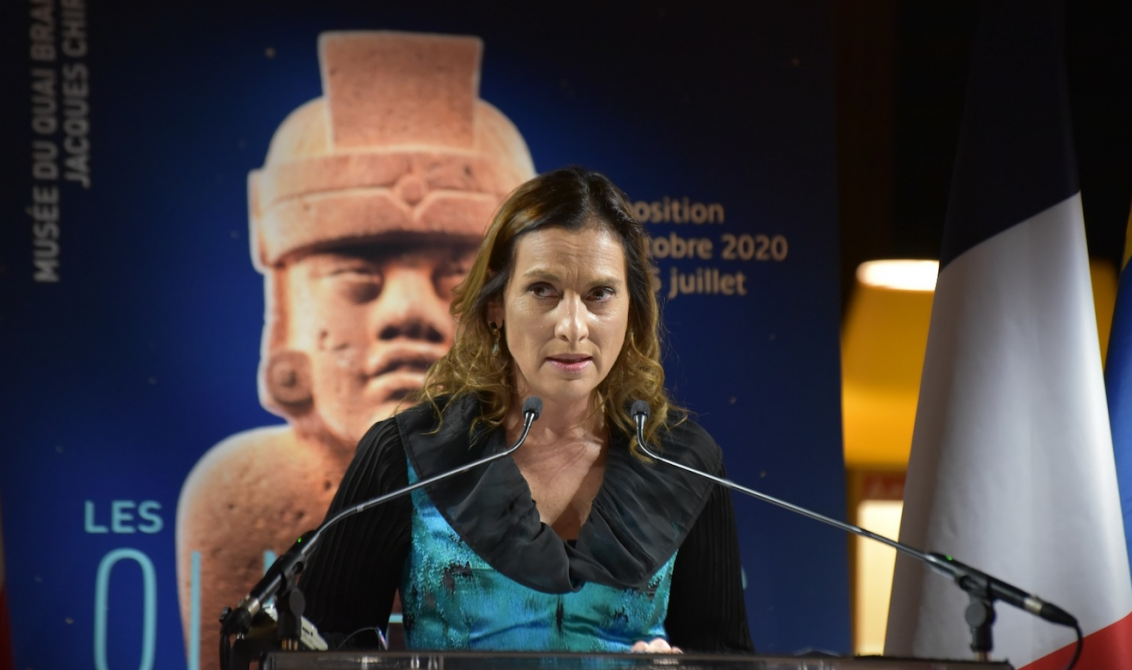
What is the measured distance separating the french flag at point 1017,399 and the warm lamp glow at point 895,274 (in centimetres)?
85

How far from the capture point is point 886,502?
3.56 m

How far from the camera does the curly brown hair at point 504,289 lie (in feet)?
6.52

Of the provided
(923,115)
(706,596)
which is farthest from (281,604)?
(923,115)

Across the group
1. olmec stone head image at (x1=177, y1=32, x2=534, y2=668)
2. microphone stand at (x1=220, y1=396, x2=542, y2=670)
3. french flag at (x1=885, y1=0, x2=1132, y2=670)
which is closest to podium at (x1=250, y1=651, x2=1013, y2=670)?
microphone stand at (x1=220, y1=396, x2=542, y2=670)

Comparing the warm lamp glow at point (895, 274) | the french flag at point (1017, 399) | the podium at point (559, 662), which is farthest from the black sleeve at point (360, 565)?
the warm lamp glow at point (895, 274)

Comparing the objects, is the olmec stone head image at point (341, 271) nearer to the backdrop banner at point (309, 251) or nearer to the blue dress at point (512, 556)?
the backdrop banner at point (309, 251)

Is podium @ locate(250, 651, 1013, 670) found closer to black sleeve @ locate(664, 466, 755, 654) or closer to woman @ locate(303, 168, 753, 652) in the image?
woman @ locate(303, 168, 753, 652)

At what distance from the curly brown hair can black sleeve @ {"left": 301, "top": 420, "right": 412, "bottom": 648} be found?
0.21m

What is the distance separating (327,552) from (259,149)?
4.21ft

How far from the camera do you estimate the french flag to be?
2396 mm

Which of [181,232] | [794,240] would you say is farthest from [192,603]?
[794,240]

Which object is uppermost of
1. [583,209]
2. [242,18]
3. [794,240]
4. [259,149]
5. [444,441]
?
[242,18]

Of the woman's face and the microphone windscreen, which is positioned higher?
the woman's face

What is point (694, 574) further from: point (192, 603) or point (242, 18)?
point (242, 18)
